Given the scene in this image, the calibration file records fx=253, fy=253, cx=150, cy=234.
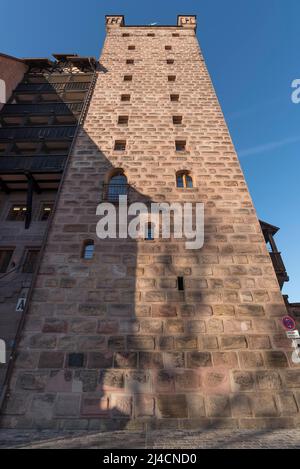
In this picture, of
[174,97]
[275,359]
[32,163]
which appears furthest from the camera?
[174,97]

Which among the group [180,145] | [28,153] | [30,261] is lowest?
[30,261]

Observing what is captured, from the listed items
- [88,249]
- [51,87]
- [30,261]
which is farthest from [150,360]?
[51,87]

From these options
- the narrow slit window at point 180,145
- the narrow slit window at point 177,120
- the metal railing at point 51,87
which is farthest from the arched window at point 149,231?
the metal railing at point 51,87

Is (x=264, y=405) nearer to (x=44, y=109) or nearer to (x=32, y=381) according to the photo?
(x=32, y=381)

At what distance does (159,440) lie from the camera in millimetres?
3693

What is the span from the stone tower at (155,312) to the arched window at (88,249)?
3 cm

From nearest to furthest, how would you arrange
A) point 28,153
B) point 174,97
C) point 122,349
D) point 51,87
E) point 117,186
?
point 122,349
point 117,186
point 174,97
point 28,153
point 51,87

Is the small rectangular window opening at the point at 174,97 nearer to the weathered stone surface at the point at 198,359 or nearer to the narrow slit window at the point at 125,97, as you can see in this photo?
the narrow slit window at the point at 125,97

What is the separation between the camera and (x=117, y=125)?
1007cm

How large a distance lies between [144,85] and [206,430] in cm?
1310

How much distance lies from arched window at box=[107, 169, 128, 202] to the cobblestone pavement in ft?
18.3

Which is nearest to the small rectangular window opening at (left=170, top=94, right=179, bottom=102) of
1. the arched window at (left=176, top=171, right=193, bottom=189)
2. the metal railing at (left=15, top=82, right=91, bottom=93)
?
the arched window at (left=176, top=171, right=193, bottom=189)

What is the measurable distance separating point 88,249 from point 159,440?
4.49 metres

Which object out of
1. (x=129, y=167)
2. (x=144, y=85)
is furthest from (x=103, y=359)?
(x=144, y=85)
